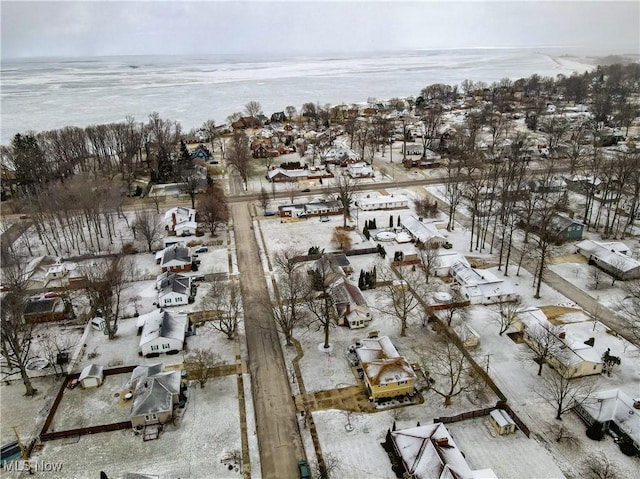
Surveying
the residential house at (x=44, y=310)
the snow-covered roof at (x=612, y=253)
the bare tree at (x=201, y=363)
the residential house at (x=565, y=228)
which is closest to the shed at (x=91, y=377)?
the bare tree at (x=201, y=363)

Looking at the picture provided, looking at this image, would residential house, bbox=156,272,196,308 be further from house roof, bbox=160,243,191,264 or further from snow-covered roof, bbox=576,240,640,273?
snow-covered roof, bbox=576,240,640,273

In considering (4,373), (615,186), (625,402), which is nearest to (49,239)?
(4,373)

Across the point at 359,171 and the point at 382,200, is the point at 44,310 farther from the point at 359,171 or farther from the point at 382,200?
the point at 359,171

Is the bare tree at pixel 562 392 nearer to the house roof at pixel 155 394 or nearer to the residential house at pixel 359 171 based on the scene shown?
the house roof at pixel 155 394

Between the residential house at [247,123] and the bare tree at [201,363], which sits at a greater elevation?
the residential house at [247,123]

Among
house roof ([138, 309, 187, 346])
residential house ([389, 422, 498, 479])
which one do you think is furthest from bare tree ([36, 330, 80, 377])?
residential house ([389, 422, 498, 479])

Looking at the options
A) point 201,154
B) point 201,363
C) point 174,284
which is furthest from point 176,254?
point 201,154

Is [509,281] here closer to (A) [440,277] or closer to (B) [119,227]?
(A) [440,277]
